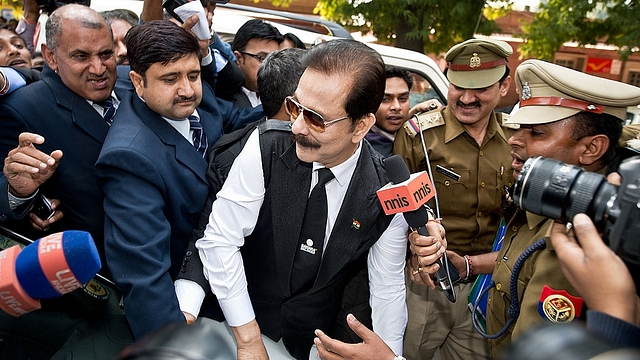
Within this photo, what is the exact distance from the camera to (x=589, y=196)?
1.37 metres

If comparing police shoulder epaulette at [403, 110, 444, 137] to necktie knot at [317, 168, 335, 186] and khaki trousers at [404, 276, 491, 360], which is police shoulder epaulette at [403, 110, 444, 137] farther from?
necktie knot at [317, 168, 335, 186]

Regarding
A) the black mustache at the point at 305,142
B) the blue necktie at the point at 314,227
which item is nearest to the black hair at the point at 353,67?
the black mustache at the point at 305,142

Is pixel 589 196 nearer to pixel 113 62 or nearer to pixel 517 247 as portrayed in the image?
pixel 517 247

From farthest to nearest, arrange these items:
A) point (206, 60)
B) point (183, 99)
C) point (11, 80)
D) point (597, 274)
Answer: point (206, 60) < point (11, 80) < point (183, 99) < point (597, 274)

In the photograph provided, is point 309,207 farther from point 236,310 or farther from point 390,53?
point 390,53

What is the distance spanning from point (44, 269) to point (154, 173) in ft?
2.23

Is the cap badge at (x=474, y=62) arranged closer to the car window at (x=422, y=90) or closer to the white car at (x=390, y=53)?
the white car at (x=390, y=53)

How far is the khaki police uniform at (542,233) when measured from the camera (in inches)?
66.9

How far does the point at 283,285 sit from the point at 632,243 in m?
1.28

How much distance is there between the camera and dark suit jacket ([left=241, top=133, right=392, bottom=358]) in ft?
6.56

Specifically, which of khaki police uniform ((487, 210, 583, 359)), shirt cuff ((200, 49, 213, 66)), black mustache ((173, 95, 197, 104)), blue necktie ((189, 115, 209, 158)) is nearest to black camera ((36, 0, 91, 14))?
shirt cuff ((200, 49, 213, 66))

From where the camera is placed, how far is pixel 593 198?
1.37m

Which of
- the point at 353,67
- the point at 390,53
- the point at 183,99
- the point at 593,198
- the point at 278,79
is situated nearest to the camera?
the point at 593,198

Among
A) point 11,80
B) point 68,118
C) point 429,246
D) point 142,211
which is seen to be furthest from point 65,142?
point 429,246
